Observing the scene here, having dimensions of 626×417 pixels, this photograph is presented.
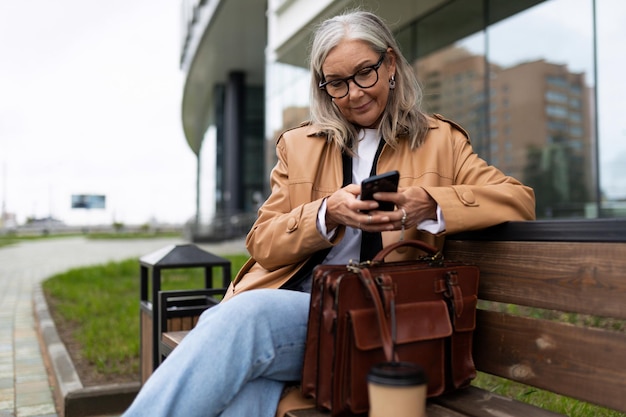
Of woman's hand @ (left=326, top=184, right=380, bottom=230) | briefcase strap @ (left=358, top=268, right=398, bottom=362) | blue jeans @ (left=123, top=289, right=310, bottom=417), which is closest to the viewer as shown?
briefcase strap @ (left=358, top=268, right=398, bottom=362)

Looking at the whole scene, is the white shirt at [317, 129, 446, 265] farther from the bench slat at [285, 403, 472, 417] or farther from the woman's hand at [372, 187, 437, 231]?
the bench slat at [285, 403, 472, 417]

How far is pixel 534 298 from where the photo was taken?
6.18ft

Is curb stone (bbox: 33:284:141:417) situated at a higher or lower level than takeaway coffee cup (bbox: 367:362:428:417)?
lower

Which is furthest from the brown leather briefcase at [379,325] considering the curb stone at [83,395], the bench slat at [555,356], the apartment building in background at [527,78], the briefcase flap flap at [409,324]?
the apartment building in background at [527,78]

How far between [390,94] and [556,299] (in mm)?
997

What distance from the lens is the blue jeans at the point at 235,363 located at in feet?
5.55

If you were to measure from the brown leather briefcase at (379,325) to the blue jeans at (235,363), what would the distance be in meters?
0.11

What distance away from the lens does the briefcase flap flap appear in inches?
63.7

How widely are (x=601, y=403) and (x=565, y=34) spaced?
796 cm

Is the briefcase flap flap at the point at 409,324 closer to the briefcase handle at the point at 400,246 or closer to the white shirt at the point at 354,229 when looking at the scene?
the briefcase handle at the point at 400,246

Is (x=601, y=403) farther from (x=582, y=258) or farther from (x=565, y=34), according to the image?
(x=565, y=34)

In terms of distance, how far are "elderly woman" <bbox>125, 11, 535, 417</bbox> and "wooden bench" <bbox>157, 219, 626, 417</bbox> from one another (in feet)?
0.50

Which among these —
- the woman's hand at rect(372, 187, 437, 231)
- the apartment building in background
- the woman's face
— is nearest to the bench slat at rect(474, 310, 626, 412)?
the woman's hand at rect(372, 187, 437, 231)

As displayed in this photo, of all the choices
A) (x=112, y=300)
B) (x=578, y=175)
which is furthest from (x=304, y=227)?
(x=578, y=175)
